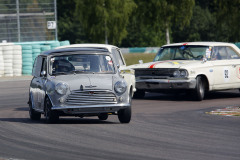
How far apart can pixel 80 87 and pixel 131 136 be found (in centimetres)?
179

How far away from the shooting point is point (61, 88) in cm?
1145

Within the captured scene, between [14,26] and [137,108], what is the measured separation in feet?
60.2

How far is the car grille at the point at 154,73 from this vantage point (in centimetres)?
1706

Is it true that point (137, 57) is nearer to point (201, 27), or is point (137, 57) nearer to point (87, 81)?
point (201, 27)

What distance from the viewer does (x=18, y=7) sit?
106 ft

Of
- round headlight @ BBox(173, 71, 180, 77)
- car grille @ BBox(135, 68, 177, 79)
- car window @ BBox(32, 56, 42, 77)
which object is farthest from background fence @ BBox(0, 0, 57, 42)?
car window @ BBox(32, 56, 42, 77)

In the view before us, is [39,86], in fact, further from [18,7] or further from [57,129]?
[18,7]

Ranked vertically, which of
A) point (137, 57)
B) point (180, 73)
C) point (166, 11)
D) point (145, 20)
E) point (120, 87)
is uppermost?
point (166, 11)

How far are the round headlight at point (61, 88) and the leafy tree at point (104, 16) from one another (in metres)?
50.6

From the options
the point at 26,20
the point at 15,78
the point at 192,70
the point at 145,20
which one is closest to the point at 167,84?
the point at 192,70

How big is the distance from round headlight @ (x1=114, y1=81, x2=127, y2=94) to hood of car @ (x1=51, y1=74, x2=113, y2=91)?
0.09m

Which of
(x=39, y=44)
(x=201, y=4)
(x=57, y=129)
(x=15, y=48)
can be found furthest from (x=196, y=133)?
(x=201, y=4)

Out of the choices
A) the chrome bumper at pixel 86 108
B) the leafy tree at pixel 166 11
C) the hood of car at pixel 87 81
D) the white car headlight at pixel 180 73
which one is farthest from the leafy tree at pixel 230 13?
the chrome bumper at pixel 86 108

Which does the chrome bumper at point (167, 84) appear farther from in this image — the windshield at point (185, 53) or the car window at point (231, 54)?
the car window at point (231, 54)
